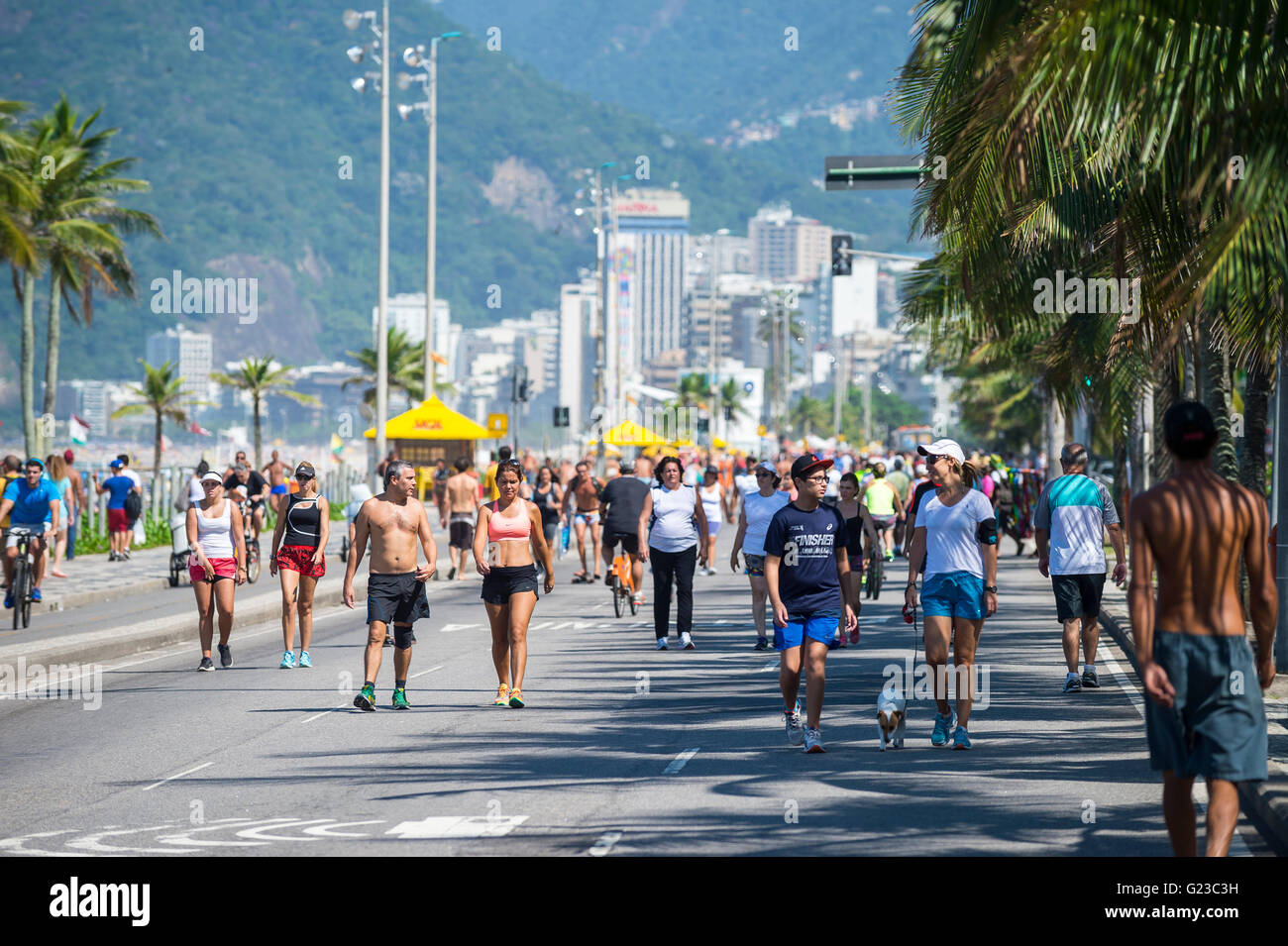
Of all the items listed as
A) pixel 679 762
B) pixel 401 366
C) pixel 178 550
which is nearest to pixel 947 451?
pixel 679 762

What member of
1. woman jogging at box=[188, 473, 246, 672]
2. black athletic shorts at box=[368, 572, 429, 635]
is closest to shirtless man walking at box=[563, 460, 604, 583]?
woman jogging at box=[188, 473, 246, 672]

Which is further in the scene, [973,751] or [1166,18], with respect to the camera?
[973,751]

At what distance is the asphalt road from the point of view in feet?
27.7

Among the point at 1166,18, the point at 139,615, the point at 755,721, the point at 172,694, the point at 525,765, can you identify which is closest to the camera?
the point at 1166,18

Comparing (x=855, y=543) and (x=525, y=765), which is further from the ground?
(x=855, y=543)

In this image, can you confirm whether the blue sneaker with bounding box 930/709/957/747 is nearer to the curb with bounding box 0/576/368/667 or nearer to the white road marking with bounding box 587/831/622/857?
the white road marking with bounding box 587/831/622/857

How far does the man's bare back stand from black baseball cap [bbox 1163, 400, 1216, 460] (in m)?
0.09

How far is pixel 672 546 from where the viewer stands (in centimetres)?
1847

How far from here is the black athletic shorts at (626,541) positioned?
835 inches

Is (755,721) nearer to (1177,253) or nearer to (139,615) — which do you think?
(1177,253)

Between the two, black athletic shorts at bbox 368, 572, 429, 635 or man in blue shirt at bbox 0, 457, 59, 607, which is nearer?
black athletic shorts at bbox 368, 572, 429, 635

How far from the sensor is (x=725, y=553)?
3919cm
